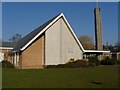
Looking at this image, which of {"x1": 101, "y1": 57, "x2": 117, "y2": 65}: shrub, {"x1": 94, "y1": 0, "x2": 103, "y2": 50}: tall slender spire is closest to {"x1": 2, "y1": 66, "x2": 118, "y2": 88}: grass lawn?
{"x1": 101, "y1": 57, "x2": 117, "y2": 65}: shrub

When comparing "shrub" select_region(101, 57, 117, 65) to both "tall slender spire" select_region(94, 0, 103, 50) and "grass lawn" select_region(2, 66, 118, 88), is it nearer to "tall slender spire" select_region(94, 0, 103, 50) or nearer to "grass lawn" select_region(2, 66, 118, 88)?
"tall slender spire" select_region(94, 0, 103, 50)

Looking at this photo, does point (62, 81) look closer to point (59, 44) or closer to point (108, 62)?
point (59, 44)

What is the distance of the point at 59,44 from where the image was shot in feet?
135

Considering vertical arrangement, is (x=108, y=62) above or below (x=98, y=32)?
below

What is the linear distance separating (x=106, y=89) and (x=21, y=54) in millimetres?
28875

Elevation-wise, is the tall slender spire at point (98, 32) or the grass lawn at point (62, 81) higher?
the tall slender spire at point (98, 32)

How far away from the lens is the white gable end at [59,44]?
133 ft

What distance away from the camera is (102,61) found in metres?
49.9

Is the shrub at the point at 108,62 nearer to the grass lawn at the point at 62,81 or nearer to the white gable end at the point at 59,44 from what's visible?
the white gable end at the point at 59,44

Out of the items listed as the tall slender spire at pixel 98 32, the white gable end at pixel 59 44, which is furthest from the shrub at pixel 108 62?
the white gable end at pixel 59 44

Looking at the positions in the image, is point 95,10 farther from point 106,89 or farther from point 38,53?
point 106,89

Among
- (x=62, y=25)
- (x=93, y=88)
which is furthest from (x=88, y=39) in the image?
(x=93, y=88)

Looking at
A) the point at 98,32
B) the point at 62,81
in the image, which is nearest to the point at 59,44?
the point at 98,32

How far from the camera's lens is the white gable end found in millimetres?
40594
